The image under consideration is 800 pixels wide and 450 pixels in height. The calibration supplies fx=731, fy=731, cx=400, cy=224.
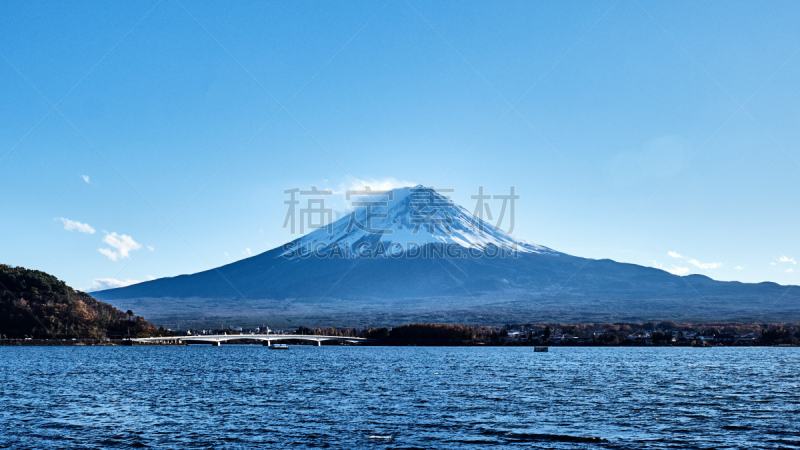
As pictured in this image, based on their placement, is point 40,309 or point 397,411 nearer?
point 397,411

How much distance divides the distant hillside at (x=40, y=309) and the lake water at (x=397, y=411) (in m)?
96.7

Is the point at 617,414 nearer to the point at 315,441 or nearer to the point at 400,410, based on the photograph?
the point at 400,410

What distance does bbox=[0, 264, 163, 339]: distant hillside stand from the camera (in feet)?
546

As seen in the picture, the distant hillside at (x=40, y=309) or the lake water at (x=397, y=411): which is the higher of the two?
the distant hillside at (x=40, y=309)

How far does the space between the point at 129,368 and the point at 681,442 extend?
7826cm

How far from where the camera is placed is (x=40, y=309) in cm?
17100

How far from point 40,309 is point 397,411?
148 meters

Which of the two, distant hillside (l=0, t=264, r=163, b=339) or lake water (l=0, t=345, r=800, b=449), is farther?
distant hillside (l=0, t=264, r=163, b=339)

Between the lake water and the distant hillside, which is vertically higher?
the distant hillside

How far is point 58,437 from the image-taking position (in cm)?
3872

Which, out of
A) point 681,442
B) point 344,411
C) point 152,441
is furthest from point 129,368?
point 681,442

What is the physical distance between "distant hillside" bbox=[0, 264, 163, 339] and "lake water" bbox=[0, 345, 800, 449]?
96698 millimetres

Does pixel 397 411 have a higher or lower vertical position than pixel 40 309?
lower

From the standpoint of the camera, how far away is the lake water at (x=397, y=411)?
38031 mm
